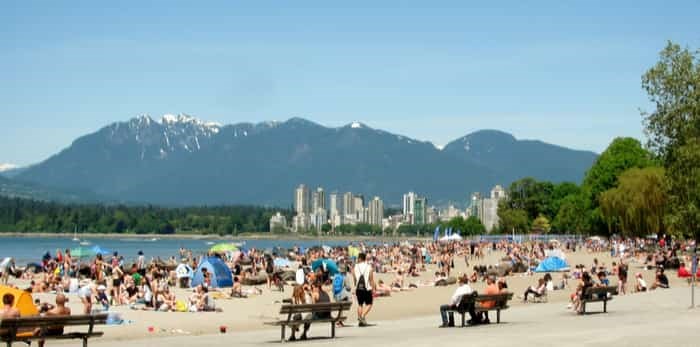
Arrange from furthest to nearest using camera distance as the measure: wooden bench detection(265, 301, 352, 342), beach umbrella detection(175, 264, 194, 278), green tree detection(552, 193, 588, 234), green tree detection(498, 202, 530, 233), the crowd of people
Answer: green tree detection(498, 202, 530, 233) → green tree detection(552, 193, 588, 234) → beach umbrella detection(175, 264, 194, 278) → the crowd of people → wooden bench detection(265, 301, 352, 342)

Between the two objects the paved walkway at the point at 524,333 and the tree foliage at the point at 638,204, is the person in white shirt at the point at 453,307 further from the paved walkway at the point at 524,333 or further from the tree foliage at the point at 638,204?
the tree foliage at the point at 638,204

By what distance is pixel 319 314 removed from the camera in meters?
16.8

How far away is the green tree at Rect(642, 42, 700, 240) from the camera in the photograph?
34875mm

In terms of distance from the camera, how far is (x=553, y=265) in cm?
4375

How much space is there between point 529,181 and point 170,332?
344 ft

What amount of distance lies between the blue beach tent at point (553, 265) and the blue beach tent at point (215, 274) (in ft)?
55.6

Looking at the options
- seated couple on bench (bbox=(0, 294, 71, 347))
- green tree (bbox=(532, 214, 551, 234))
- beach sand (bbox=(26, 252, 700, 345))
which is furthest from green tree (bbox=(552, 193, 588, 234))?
seated couple on bench (bbox=(0, 294, 71, 347))

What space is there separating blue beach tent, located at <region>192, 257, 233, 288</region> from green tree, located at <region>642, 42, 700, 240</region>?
55.9 feet

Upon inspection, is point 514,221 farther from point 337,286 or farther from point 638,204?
point 337,286

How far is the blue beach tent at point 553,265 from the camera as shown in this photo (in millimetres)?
43594

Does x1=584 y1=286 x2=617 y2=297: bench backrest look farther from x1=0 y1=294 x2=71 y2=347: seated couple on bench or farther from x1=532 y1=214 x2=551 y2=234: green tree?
x1=532 y1=214 x2=551 y2=234: green tree

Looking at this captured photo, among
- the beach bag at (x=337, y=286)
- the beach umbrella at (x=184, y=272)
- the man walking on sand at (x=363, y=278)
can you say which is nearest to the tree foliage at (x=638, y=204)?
the beach umbrella at (x=184, y=272)

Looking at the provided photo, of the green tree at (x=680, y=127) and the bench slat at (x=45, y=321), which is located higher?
the green tree at (x=680, y=127)

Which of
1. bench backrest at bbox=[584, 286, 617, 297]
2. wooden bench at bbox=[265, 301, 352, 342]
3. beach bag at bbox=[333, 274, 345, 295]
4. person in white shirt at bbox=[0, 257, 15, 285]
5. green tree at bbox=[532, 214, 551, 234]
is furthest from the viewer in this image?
green tree at bbox=[532, 214, 551, 234]
